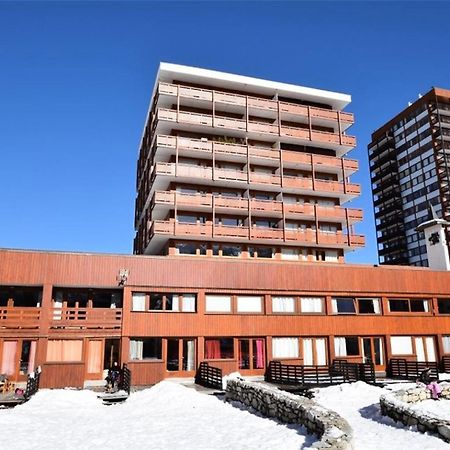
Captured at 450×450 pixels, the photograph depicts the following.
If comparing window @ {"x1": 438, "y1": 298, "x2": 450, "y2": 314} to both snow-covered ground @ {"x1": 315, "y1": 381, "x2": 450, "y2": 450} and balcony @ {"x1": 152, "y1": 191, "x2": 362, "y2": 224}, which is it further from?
snow-covered ground @ {"x1": 315, "y1": 381, "x2": 450, "y2": 450}

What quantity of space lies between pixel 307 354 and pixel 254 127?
24288 mm

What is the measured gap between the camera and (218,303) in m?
30.7

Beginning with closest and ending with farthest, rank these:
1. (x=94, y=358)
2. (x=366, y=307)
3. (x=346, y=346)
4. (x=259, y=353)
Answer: (x=94, y=358) → (x=259, y=353) → (x=346, y=346) → (x=366, y=307)

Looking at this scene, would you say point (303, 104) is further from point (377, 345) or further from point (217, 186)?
point (377, 345)

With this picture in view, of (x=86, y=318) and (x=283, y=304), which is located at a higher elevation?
(x=283, y=304)

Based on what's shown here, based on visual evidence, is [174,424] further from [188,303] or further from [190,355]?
[188,303]

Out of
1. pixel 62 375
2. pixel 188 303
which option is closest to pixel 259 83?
pixel 188 303

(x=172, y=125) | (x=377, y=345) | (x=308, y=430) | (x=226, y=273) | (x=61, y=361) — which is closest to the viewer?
(x=308, y=430)

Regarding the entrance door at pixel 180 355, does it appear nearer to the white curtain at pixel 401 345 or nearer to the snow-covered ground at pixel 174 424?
the snow-covered ground at pixel 174 424

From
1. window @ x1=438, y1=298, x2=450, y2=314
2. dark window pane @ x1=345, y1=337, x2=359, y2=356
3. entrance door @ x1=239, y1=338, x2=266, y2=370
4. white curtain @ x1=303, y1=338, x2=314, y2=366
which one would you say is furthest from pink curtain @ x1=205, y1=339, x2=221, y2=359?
window @ x1=438, y1=298, x2=450, y2=314

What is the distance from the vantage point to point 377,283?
34.6 m

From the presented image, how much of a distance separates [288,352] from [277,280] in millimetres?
5021

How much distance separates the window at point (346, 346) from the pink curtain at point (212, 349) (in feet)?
28.7

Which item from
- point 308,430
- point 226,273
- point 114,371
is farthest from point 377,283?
point 308,430
